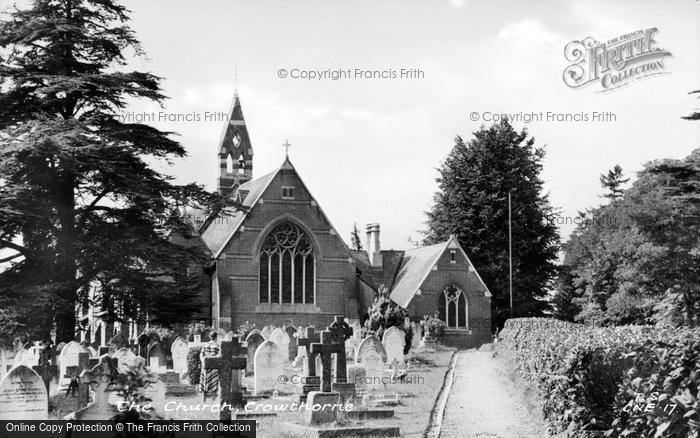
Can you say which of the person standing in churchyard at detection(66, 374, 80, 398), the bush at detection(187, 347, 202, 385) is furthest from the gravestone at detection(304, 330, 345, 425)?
the bush at detection(187, 347, 202, 385)

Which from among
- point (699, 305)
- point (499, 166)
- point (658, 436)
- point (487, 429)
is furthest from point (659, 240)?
point (658, 436)

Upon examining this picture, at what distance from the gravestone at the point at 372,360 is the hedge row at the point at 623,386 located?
17.3 ft

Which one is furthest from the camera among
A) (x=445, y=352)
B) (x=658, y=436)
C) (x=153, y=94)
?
(x=445, y=352)

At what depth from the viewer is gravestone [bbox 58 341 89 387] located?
21702mm

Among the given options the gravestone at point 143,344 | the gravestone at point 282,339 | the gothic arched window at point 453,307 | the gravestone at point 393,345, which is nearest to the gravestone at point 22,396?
the gravestone at point 393,345

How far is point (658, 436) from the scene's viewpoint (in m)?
7.97

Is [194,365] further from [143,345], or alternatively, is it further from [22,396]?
[22,396]

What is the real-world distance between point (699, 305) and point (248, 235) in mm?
19946

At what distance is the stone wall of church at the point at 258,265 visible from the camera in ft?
128

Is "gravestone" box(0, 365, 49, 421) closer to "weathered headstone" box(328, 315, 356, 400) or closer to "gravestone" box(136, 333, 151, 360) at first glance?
"weathered headstone" box(328, 315, 356, 400)

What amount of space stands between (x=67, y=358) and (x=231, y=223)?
2063 centimetres

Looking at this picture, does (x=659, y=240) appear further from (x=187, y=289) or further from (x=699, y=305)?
(x=187, y=289)

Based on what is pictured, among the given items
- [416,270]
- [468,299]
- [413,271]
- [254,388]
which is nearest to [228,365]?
[254,388]

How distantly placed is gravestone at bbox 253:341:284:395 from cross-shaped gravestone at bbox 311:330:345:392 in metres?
2.65
